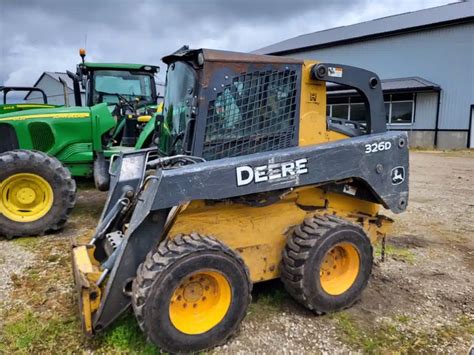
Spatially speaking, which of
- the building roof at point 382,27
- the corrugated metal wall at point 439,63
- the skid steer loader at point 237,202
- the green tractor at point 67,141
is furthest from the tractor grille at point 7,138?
the building roof at point 382,27

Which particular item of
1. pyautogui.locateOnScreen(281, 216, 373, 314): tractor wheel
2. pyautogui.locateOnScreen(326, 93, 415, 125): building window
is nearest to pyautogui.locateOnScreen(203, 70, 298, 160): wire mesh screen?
pyautogui.locateOnScreen(281, 216, 373, 314): tractor wheel

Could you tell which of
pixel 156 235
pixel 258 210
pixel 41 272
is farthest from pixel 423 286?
pixel 41 272

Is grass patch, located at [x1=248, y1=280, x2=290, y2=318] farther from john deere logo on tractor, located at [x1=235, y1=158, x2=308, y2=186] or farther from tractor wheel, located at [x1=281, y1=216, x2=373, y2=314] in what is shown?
john deere logo on tractor, located at [x1=235, y1=158, x2=308, y2=186]

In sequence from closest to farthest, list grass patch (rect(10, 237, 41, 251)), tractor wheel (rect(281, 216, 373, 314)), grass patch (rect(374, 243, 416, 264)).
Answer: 1. tractor wheel (rect(281, 216, 373, 314))
2. grass patch (rect(374, 243, 416, 264))
3. grass patch (rect(10, 237, 41, 251))

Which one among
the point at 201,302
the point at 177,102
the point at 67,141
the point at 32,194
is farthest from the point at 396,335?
the point at 67,141

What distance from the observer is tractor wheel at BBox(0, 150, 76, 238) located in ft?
16.4

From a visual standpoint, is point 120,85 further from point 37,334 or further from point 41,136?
point 37,334

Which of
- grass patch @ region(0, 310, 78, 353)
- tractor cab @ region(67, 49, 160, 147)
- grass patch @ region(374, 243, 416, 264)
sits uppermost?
tractor cab @ region(67, 49, 160, 147)

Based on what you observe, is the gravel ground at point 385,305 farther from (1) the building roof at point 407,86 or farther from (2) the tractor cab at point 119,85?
(1) the building roof at point 407,86

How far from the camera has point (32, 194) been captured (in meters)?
5.15

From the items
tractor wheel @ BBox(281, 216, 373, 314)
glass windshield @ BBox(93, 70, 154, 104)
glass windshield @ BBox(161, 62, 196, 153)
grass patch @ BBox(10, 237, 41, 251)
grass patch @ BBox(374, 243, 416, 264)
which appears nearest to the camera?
tractor wheel @ BBox(281, 216, 373, 314)

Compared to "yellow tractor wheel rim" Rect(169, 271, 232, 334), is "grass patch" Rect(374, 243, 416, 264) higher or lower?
lower

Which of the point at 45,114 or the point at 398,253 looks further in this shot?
the point at 45,114

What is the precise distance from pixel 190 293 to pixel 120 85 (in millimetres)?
6130
